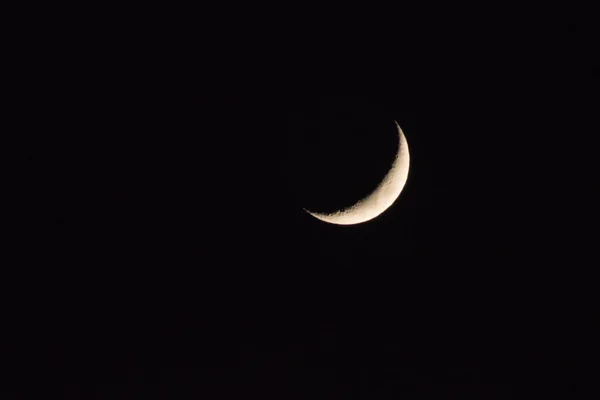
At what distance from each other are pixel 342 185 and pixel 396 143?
1.32ft

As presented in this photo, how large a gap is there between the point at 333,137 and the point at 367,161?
237 millimetres

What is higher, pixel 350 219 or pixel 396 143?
pixel 396 143

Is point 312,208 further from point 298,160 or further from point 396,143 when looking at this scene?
point 396,143

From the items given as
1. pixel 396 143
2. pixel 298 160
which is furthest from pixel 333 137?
pixel 396 143

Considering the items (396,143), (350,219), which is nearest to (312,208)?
(350,219)

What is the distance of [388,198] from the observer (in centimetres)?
250

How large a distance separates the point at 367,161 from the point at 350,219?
0.40 metres

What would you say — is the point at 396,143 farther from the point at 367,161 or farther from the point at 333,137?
the point at 333,137

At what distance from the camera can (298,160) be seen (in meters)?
2.39

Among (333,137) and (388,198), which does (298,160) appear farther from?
(388,198)

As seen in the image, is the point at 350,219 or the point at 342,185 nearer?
the point at 342,185

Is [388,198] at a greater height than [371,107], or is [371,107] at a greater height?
[371,107]

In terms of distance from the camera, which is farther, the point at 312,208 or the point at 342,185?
the point at 312,208

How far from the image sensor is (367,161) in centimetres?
237
